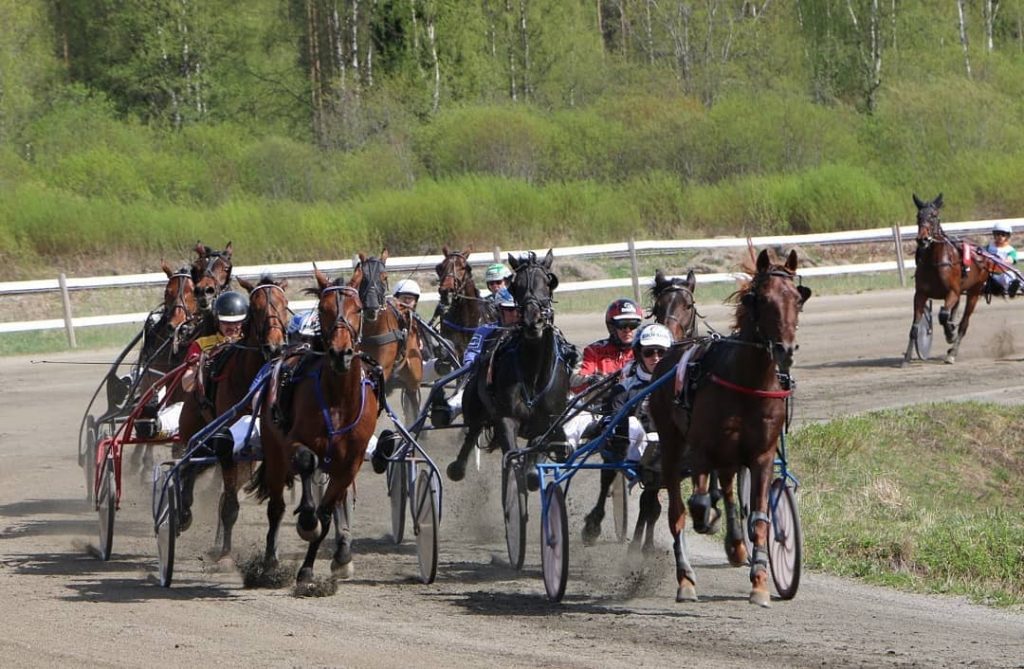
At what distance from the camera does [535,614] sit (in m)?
8.61

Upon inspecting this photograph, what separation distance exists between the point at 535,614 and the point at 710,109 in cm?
3133

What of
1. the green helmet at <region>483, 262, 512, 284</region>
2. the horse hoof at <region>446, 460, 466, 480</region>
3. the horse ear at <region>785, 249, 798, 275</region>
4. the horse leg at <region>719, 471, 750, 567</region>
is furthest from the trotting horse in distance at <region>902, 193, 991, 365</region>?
the horse ear at <region>785, 249, 798, 275</region>

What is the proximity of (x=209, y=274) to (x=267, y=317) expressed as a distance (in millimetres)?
2337

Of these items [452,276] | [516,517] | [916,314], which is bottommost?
[516,517]

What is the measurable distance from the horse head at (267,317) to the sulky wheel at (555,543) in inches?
77.0

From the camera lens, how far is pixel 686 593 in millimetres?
8727

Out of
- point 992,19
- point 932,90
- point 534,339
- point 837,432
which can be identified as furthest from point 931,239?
point 992,19

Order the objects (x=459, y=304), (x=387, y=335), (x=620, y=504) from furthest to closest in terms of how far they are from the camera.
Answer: (x=459, y=304), (x=387, y=335), (x=620, y=504)

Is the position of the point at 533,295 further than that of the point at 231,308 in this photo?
No

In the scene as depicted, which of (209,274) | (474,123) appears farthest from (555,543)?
(474,123)

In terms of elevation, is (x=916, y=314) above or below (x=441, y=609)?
above

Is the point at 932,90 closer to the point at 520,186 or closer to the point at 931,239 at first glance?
the point at 520,186

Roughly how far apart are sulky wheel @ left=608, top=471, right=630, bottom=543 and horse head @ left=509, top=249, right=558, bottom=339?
1072 mm

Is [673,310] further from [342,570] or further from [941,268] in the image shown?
[941,268]
